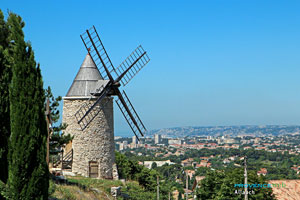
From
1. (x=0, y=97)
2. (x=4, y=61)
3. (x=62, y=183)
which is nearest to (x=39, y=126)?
(x=0, y=97)

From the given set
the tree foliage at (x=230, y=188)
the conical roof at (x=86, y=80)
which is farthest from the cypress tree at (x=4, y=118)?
the tree foliage at (x=230, y=188)

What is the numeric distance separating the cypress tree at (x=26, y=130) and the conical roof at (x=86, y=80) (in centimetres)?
990

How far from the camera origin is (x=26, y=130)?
869cm

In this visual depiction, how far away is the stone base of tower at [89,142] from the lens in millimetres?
18625

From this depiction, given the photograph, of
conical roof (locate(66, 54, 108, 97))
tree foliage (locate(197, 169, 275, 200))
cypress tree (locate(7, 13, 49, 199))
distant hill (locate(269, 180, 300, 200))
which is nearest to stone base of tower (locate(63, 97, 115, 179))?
conical roof (locate(66, 54, 108, 97))

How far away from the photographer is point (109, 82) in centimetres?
1886

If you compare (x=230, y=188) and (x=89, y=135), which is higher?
(x=89, y=135)

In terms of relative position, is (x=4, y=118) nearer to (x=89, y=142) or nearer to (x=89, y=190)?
(x=89, y=190)

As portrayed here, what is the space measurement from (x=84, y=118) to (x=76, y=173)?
2.59 m

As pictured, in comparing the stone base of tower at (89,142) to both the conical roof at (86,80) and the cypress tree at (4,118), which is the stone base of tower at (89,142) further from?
the cypress tree at (4,118)

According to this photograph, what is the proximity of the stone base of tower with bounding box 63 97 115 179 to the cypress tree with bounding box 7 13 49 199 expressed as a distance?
377 inches

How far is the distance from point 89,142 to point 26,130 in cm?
1004

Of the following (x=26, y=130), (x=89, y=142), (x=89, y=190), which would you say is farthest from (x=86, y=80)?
(x=26, y=130)

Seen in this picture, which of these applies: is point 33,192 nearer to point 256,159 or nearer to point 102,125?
point 102,125
